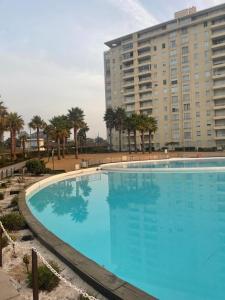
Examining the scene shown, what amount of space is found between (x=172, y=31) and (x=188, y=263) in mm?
88945

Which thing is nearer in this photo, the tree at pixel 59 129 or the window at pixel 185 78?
the tree at pixel 59 129

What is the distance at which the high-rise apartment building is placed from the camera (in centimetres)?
8075

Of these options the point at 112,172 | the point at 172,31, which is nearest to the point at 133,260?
the point at 112,172

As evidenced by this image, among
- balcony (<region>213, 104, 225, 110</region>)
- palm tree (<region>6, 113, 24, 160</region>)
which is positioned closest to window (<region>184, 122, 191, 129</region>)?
balcony (<region>213, 104, 225, 110</region>)

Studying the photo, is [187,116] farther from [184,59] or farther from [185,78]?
[184,59]

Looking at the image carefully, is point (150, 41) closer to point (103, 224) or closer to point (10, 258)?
point (103, 224)

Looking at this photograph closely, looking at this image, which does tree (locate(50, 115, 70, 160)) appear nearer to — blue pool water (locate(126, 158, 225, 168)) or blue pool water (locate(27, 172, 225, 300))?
blue pool water (locate(126, 158, 225, 168))

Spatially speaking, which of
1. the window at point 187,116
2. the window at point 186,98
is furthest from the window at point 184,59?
the window at point 187,116

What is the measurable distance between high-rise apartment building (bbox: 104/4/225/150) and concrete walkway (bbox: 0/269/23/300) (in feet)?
255

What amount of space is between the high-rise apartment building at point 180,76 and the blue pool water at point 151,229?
57154 millimetres

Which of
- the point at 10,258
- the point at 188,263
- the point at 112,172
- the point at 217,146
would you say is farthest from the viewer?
the point at 217,146

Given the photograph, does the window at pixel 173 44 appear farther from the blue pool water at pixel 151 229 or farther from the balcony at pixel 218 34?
the blue pool water at pixel 151 229

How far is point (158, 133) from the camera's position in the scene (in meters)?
91.9

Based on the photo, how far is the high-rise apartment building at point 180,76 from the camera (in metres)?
80.8
